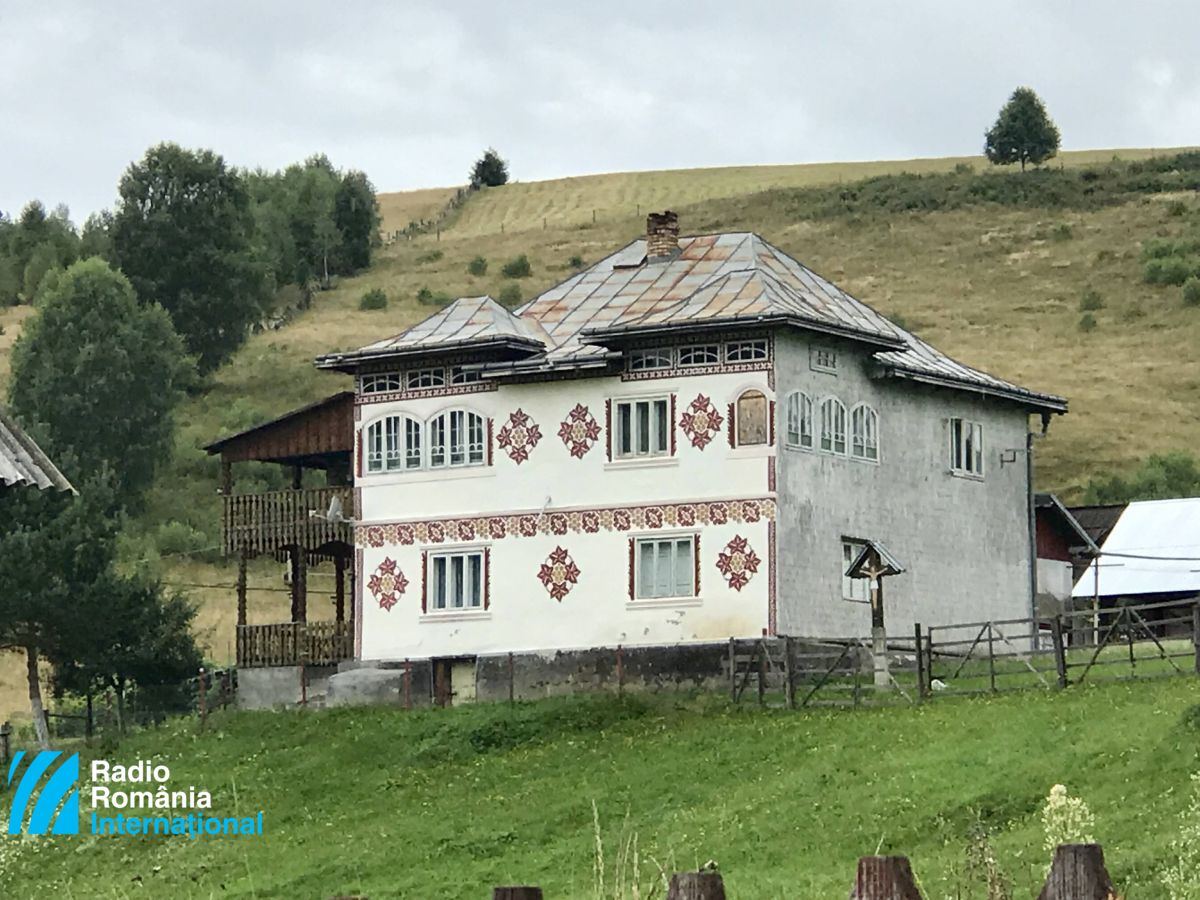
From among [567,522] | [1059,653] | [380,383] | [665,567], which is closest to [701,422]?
[665,567]

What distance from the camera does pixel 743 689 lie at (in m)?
41.5

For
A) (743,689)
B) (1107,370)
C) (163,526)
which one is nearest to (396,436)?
(743,689)

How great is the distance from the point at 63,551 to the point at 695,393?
49.9 feet

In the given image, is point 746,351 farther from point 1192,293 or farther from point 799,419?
point 1192,293

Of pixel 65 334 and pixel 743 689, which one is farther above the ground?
pixel 65 334

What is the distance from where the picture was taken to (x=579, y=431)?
45125 mm

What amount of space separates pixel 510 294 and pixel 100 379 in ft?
87.9

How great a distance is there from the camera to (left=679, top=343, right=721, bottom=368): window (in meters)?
44.0

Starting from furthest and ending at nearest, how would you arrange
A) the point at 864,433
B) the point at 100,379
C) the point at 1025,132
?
the point at 1025,132, the point at 100,379, the point at 864,433

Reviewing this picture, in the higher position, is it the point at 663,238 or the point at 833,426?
the point at 663,238

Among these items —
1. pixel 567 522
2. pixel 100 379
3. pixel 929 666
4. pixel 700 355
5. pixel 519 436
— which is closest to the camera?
pixel 929 666

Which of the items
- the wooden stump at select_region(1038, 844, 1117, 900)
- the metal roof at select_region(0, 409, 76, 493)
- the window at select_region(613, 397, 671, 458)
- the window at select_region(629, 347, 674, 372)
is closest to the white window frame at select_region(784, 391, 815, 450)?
the window at select_region(613, 397, 671, 458)

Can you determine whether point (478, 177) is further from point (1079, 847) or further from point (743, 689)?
point (1079, 847)

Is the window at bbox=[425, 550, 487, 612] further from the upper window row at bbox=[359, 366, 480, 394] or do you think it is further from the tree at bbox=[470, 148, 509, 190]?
the tree at bbox=[470, 148, 509, 190]
